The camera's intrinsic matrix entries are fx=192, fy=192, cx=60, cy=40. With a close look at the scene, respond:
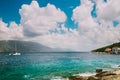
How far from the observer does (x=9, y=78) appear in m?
50.6

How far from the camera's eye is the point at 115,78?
32.8 meters

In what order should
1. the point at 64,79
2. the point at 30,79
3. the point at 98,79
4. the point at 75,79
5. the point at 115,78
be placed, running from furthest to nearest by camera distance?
the point at 30,79 < the point at 64,79 < the point at 75,79 < the point at 98,79 < the point at 115,78

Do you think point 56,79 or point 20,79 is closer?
point 56,79

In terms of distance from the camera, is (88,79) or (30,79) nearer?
(88,79)

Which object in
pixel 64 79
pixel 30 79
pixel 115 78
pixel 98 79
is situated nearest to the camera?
pixel 115 78

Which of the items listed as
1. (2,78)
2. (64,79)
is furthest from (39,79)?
(2,78)

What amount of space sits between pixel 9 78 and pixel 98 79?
24909 mm

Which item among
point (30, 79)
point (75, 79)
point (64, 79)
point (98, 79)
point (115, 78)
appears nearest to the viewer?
point (115, 78)

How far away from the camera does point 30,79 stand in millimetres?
48812

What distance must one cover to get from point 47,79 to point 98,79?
14676mm

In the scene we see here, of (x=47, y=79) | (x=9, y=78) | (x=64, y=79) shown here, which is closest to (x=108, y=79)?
(x=64, y=79)

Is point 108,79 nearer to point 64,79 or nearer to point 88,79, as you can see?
point 88,79

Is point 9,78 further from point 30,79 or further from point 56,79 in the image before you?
point 56,79

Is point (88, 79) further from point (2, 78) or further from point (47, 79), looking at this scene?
point (2, 78)
